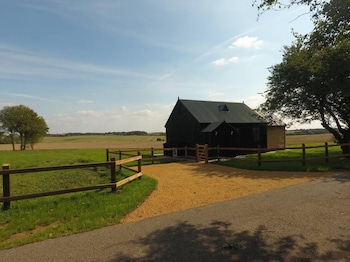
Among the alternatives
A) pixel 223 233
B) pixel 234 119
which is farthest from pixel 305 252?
pixel 234 119

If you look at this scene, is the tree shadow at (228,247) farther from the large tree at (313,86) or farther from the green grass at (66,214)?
the large tree at (313,86)

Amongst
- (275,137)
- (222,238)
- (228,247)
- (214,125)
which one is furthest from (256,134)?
(228,247)

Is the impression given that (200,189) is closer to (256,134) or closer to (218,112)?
(218,112)

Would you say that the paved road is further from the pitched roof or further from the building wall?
the building wall

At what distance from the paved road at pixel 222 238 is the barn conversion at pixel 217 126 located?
1776cm

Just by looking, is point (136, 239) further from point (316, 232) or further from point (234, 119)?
point (234, 119)

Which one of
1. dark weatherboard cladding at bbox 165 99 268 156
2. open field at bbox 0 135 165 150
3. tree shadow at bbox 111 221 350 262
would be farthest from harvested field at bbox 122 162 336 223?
open field at bbox 0 135 165 150

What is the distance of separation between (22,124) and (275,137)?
5122 cm

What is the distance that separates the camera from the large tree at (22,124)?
185 ft

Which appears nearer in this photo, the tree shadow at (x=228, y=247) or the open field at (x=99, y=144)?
the tree shadow at (x=228, y=247)

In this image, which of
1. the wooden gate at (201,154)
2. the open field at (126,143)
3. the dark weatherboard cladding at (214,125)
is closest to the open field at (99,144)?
the open field at (126,143)

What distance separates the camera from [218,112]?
95.3ft

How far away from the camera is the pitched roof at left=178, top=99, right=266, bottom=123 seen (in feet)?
89.5

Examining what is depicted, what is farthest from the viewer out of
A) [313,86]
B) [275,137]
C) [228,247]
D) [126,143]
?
[126,143]
